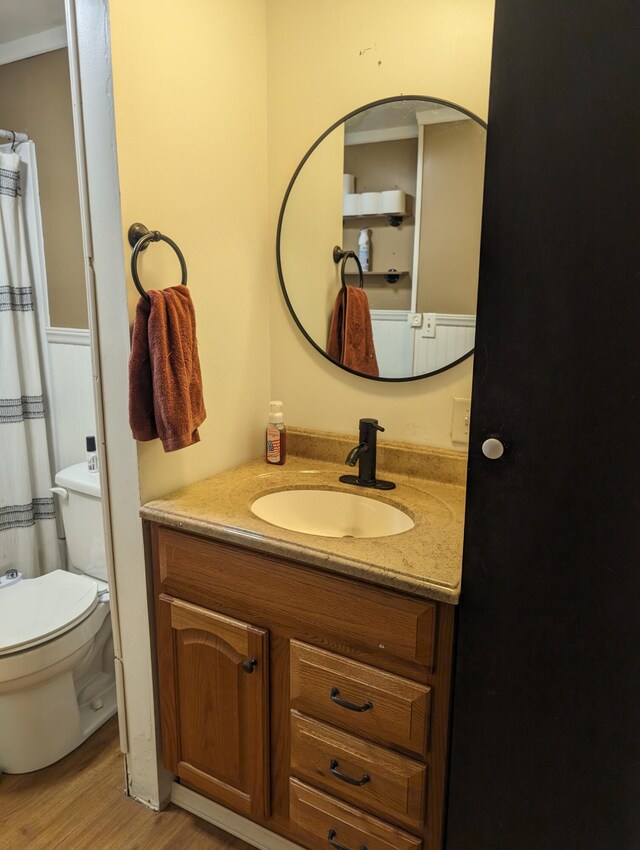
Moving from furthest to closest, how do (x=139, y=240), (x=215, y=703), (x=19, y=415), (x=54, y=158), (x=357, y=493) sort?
(x=19, y=415) → (x=54, y=158) → (x=357, y=493) → (x=215, y=703) → (x=139, y=240)

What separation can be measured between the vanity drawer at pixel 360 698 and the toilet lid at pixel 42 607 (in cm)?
81

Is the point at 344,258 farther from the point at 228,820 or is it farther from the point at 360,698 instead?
the point at 228,820

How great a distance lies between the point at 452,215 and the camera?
4.52 feet

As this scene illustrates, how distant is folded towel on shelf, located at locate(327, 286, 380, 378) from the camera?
5.06 ft

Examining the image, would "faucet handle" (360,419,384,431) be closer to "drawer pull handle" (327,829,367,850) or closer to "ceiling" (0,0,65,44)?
"drawer pull handle" (327,829,367,850)

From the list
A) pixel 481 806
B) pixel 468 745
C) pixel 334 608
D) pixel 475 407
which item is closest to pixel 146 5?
pixel 475 407

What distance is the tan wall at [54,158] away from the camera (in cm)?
194

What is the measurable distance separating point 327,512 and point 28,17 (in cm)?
189

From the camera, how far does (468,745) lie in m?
0.99

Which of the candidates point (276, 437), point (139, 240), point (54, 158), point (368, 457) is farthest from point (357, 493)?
point (54, 158)

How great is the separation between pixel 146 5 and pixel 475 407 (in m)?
1.12

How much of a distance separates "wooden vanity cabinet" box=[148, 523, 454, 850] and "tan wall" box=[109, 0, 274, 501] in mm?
337

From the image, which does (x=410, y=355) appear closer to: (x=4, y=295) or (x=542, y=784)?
(x=542, y=784)

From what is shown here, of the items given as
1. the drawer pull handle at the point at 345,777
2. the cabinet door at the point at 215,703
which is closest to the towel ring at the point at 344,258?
the cabinet door at the point at 215,703
